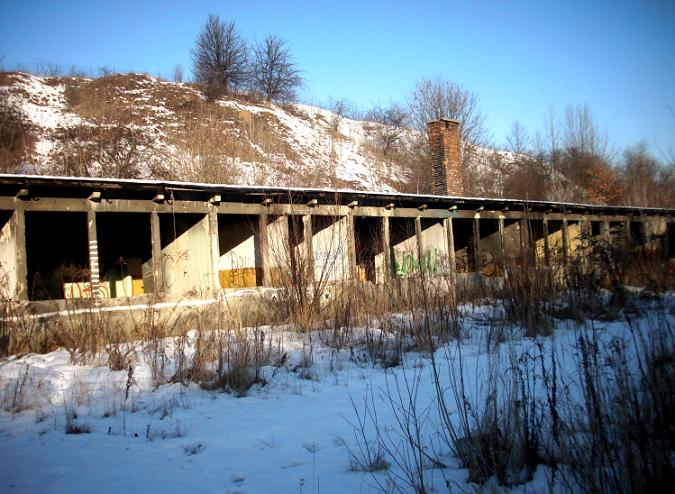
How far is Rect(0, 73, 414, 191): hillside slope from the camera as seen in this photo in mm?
23672

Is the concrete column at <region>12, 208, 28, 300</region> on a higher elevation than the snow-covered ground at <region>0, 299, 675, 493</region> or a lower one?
higher

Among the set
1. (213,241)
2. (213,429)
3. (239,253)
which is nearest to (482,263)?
(239,253)

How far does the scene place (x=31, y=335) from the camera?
8.22m

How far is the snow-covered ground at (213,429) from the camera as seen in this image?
3.37m

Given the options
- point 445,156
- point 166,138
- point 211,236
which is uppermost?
point 166,138

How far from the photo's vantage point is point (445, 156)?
21.2 meters

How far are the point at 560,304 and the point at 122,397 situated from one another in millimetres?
6442

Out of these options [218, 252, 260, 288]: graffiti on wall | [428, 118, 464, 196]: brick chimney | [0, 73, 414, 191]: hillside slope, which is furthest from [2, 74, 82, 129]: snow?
[428, 118, 464, 196]: brick chimney

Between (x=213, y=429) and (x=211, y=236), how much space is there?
24.8 feet

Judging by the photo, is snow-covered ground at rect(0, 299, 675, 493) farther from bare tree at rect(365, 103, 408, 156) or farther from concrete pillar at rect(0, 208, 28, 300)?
bare tree at rect(365, 103, 408, 156)

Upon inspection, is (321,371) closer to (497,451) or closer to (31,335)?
(497,451)

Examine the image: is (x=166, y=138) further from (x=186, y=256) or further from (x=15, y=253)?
(x=15, y=253)

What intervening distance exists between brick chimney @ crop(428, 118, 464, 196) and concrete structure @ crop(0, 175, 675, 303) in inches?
123

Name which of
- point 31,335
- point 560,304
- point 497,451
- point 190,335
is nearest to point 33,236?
point 31,335
